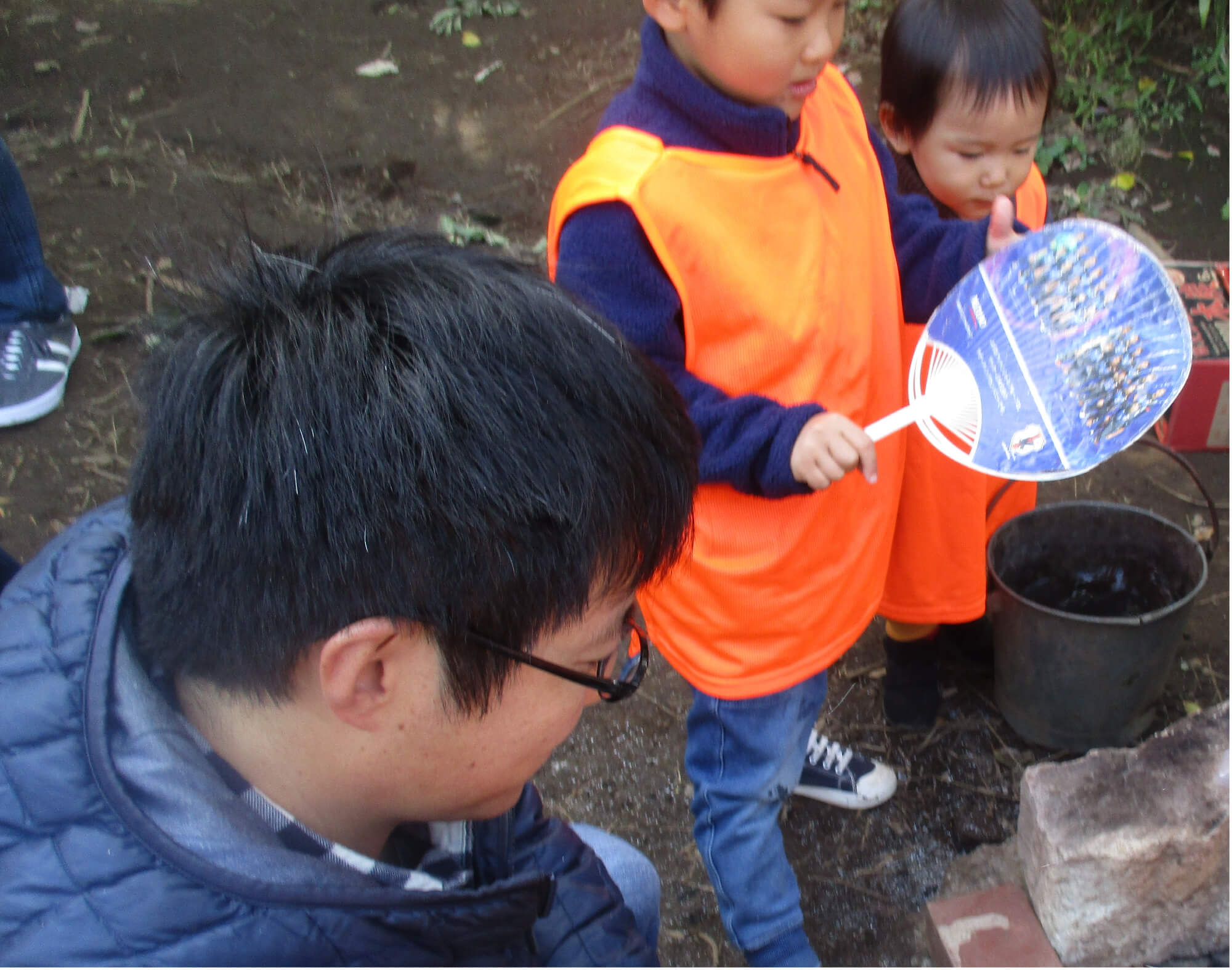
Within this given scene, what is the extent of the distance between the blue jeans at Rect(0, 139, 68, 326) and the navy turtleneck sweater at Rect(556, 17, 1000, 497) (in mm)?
2571

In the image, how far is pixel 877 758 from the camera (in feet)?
7.75

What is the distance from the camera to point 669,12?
1.48 metres

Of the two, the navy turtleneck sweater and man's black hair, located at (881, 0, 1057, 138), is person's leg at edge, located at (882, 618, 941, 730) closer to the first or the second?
the navy turtleneck sweater

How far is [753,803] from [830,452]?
687mm

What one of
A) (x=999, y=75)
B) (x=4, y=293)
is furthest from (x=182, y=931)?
(x=4, y=293)

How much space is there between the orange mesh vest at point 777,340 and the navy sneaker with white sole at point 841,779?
56 cm

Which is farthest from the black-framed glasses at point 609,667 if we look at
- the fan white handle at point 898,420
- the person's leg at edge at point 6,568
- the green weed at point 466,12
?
the green weed at point 466,12

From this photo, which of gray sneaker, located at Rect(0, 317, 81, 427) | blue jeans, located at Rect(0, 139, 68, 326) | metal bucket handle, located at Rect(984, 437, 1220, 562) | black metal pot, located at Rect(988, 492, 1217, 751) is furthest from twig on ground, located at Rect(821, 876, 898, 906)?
blue jeans, located at Rect(0, 139, 68, 326)

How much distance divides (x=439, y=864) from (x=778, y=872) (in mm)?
837

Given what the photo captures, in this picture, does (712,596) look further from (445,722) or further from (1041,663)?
(1041,663)

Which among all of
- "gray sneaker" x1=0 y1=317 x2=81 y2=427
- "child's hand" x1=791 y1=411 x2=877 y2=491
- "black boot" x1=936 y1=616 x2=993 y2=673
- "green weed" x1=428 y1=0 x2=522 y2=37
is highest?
"child's hand" x1=791 y1=411 x2=877 y2=491

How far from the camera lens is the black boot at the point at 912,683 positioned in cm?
233

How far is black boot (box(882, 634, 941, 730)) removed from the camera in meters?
2.33

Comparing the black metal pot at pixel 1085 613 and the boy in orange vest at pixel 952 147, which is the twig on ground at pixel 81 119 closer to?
the boy in orange vest at pixel 952 147
